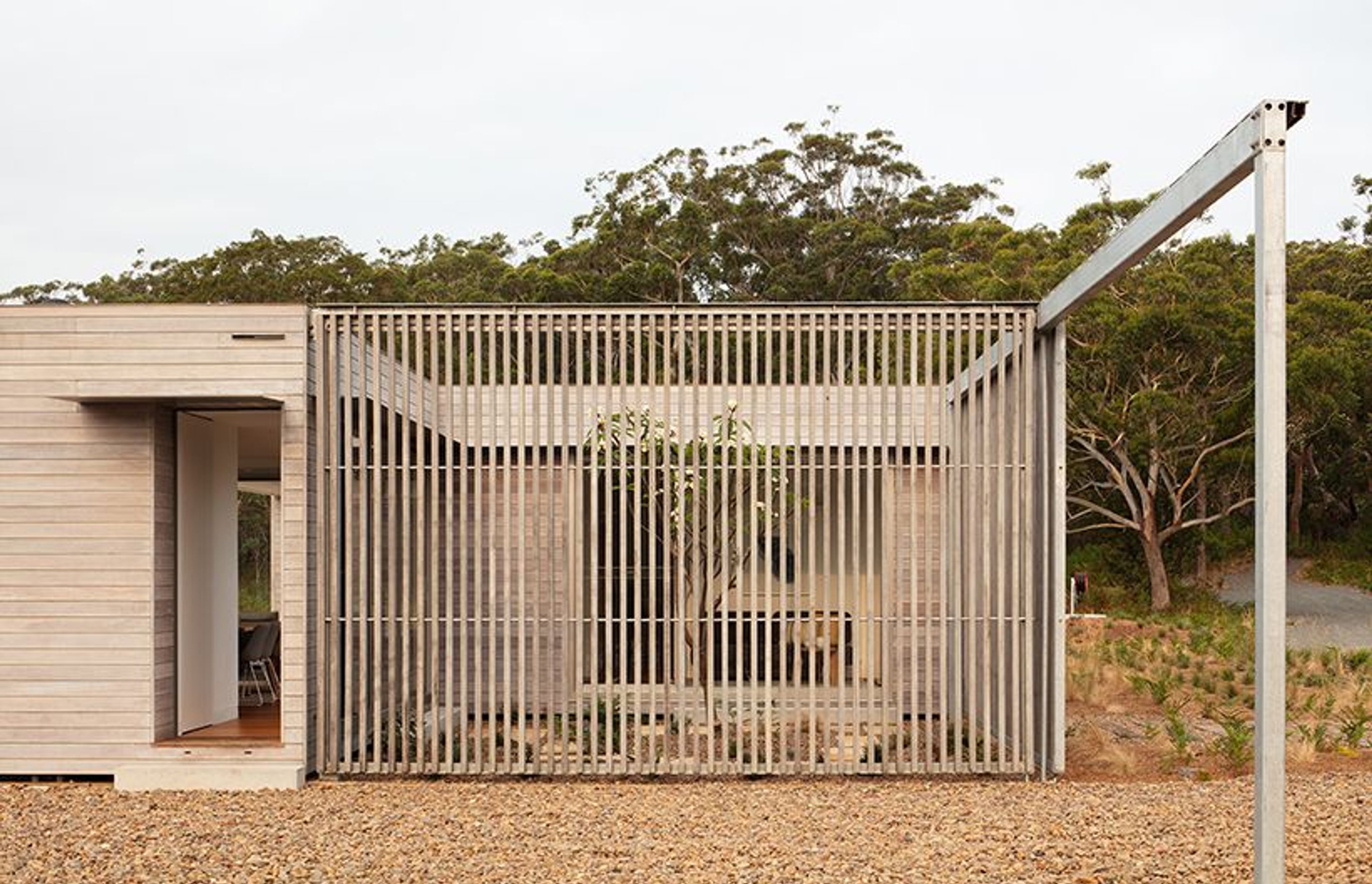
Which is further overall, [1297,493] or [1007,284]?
[1297,493]

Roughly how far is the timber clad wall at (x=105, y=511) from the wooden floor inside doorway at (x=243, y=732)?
0.21 m

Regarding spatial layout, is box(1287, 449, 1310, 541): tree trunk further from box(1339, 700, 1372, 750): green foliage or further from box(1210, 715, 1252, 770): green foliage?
box(1210, 715, 1252, 770): green foliage

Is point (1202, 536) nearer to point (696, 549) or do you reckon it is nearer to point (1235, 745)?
point (1235, 745)

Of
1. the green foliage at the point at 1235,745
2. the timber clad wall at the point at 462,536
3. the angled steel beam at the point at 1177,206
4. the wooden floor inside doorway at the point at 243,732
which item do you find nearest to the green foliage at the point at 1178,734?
the green foliage at the point at 1235,745

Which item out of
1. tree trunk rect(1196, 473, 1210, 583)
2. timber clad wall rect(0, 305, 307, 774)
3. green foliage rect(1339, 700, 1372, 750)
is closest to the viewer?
timber clad wall rect(0, 305, 307, 774)

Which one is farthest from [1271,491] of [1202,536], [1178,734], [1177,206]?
[1202,536]

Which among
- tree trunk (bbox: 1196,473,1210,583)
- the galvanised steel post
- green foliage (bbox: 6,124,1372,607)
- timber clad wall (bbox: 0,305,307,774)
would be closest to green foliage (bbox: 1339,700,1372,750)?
the galvanised steel post

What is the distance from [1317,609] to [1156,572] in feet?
10.5

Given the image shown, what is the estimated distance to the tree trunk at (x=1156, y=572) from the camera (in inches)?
901

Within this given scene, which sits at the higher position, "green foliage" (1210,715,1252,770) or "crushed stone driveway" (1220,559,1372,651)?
"green foliage" (1210,715,1252,770)

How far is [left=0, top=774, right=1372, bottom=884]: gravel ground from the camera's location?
5.89 meters

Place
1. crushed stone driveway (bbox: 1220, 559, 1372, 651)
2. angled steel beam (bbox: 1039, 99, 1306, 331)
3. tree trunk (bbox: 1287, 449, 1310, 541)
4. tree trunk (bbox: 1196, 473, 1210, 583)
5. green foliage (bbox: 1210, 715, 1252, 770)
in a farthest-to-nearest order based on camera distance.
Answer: tree trunk (bbox: 1287, 449, 1310, 541), tree trunk (bbox: 1196, 473, 1210, 583), crushed stone driveway (bbox: 1220, 559, 1372, 651), green foliage (bbox: 1210, 715, 1252, 770), angled steel beam (bbox: 1039, 99, 1306, 331)

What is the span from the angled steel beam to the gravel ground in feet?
9.16

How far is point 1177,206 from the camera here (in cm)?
625
